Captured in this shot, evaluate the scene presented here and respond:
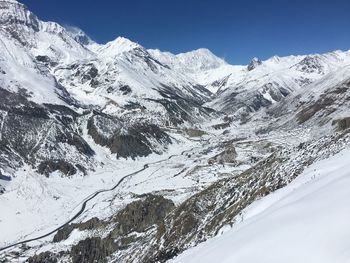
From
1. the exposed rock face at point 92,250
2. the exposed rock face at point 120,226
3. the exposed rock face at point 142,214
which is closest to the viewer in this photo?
the exposed rock face at point 92,250

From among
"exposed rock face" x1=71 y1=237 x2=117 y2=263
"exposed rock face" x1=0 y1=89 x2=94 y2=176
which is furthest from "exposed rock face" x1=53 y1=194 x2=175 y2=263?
"exposed rock face" x1=0 y1=89 x2=94 y2=176

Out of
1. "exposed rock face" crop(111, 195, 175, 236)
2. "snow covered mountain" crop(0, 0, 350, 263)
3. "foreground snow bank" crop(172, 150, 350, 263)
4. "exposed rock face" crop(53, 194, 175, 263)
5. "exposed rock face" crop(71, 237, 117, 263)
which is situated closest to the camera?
"foreground snow bank" crop(172, 150, 350, 263)

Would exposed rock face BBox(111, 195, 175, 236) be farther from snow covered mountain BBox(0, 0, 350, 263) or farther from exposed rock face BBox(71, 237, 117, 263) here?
exposed rock face BBox(71, 237, 117, 263)

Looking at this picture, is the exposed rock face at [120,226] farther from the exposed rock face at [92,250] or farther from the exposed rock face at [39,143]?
the exposed rock face at [39,143]

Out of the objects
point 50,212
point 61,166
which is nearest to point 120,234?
point 50,212

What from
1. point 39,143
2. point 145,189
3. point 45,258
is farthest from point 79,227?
point 39,143

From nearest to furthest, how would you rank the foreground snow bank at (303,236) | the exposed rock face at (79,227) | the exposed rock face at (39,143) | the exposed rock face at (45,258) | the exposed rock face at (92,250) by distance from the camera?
the foreground snow bank at (303,236) → the exposed rock face at (92,250) → the exposed rock face at (45,258) → the exposed rock face at (79,227) → the exposed rock face at (39,143)

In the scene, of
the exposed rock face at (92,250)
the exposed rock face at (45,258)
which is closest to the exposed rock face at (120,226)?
the exposed rock face at (92,250)

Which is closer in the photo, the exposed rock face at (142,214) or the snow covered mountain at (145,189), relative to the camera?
the snow covered mountain at (145,189)

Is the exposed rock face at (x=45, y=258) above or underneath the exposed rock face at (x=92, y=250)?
above

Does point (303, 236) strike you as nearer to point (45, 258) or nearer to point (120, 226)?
point (120, 226)

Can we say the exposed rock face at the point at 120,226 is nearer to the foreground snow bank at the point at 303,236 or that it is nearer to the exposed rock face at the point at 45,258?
the exposed rock face at the point at 45,258

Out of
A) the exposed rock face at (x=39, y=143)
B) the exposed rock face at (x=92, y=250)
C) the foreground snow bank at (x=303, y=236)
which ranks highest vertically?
the exposed rock face at (x=39, y=143)

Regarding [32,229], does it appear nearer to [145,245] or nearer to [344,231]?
[145,245]
